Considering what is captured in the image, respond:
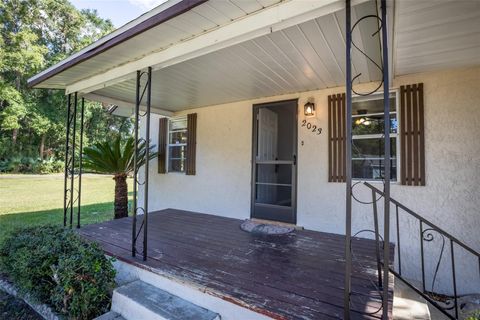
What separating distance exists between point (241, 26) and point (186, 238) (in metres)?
2.77

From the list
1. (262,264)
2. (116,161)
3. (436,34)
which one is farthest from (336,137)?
(116,161)

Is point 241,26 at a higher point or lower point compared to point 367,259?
higher

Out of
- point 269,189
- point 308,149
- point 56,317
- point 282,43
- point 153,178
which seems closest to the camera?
point 56,317

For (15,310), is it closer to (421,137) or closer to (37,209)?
(421,137)

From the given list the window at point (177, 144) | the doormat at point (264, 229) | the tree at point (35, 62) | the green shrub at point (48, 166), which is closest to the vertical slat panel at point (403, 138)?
the doormat at point (264, 229)

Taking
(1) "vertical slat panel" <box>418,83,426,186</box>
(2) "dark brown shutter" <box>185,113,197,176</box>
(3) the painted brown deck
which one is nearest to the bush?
(3) the painted brown deck

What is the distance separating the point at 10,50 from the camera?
16.1 metres

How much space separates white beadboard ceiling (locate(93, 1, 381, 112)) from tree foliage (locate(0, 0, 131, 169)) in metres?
15.4

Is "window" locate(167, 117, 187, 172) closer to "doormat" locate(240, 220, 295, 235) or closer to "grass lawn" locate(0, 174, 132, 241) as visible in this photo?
"grass lawn" locate(0, 174, 132, 241)

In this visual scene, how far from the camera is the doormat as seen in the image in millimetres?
3925

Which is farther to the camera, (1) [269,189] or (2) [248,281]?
(1) [269,189]

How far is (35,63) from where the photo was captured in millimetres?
16438

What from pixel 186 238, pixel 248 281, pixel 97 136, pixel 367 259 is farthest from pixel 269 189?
pixel 97 136

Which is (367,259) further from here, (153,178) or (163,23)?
(153,178)
